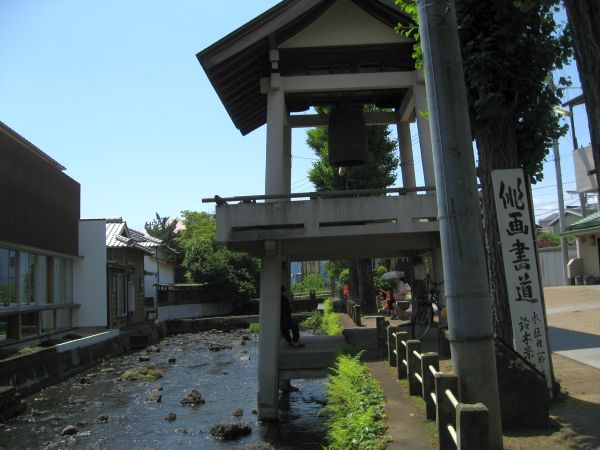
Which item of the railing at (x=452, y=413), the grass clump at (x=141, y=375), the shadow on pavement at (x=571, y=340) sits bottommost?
the grass clump at (x=141, y=375)

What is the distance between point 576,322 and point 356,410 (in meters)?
11.1

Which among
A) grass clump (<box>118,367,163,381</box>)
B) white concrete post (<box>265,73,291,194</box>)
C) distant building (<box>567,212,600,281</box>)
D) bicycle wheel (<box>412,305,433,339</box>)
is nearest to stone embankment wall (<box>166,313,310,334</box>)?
grass clump (<box>118,367,163,381</box>)

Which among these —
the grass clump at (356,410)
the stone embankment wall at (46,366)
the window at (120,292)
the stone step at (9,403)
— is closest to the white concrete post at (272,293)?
the grass clump at (356,410)

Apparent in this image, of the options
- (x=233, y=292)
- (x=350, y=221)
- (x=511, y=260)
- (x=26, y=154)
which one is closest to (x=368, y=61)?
(x=350, y=221)

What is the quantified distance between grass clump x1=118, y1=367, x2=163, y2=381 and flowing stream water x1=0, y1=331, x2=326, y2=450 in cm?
32

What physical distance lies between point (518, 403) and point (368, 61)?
30.2 feet

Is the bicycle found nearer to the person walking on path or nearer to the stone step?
the person walking on path

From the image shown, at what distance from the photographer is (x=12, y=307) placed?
18.9 m

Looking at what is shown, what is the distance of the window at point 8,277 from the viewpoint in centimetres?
1852

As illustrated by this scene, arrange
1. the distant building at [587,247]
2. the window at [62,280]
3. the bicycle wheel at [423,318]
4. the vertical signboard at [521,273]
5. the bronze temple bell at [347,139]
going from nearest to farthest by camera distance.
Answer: the vertical signboard at [521,273] < the bronze temple bell at [347,139] < the bicycle wheel at [423,318] < the window at [62,280] < the distant building at [587,247]

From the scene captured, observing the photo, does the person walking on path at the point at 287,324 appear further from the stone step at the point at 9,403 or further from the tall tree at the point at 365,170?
the tall tree at the point at 365,170

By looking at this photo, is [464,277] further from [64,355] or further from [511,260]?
[64,355]

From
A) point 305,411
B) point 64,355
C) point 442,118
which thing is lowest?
point 305,411

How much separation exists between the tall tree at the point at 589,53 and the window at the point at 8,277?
742 inches
